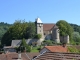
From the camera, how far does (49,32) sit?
339 feet

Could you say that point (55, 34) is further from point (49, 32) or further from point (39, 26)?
point (39, 26)

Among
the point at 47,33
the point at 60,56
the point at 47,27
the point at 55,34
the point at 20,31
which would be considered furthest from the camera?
the point at 47,27

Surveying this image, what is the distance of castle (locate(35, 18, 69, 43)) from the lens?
9756 centimetres

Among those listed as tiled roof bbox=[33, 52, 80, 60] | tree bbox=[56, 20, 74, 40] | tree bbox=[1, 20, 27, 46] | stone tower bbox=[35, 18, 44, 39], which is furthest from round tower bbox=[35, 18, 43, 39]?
tiled roof bbox=[33, 52, 80, 60]

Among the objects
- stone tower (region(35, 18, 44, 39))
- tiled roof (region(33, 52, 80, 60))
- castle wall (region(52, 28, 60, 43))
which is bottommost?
tiled roof (region(33, 52, 80, 60))

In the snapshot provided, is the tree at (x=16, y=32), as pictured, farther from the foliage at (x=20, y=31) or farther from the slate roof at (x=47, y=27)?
the slate roof at (x=47, y=27)

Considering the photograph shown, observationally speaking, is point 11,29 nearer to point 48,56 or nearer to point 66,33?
point 66,33

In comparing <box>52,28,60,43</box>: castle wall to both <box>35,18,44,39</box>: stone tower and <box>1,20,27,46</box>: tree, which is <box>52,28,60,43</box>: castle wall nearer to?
<box>35,18,44,39</box>: stone tower

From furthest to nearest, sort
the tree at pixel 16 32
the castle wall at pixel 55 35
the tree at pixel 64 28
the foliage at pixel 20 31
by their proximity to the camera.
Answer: the tree at pixel 64 28 < the castle wall at pixel 55 35 < the tree at pixel 16 32 < the foliage at pixel 20 31

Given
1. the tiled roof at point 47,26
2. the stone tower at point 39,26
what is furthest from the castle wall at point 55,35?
the stone tower at point 39,26

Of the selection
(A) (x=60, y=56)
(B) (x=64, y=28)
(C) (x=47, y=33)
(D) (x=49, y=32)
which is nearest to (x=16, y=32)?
(C) (x=47, y=33)

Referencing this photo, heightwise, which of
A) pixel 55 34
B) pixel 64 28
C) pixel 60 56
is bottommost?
pixel 60 56

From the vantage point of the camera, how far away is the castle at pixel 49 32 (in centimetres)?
9756

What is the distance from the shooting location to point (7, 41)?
329ft
